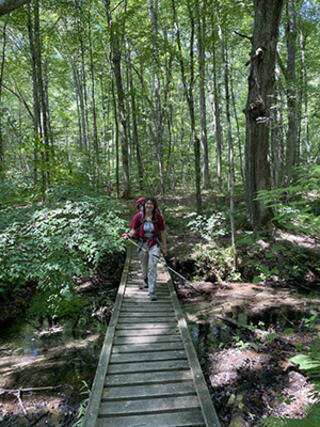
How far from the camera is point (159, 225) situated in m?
5.12

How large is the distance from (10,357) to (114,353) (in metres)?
2.41

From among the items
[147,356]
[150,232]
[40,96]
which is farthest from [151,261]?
[40,96]

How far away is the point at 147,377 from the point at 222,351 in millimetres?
1697

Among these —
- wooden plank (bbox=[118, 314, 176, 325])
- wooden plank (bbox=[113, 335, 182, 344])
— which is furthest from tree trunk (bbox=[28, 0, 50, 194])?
A: wooden plank (bbox=[113, 335, 182, 344])

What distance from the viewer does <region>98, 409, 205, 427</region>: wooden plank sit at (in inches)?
96.9

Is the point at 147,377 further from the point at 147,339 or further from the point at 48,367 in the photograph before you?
the point at 48,367

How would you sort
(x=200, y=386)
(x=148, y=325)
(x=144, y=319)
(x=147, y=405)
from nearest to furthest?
(x=147, y=405), (x=200, y=386), (x=148, y=325), (x=144, y=319)

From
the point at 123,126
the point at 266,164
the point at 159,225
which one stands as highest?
the point at 123,126

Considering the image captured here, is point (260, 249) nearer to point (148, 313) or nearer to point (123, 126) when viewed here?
point (148, 313)

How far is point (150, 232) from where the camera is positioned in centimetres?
503

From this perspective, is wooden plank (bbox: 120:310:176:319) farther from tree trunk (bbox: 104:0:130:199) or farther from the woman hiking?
tree trunk (bbox: 104:0:130:199)

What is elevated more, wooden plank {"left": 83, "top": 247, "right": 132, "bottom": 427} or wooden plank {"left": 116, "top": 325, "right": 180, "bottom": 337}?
wooden plank {"left": 83, "top": 247, "right": 132, "bottom": 427}

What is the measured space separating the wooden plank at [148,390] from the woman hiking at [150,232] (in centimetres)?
226

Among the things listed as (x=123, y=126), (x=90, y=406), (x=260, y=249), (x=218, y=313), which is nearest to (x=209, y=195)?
(x=123, y=126)
